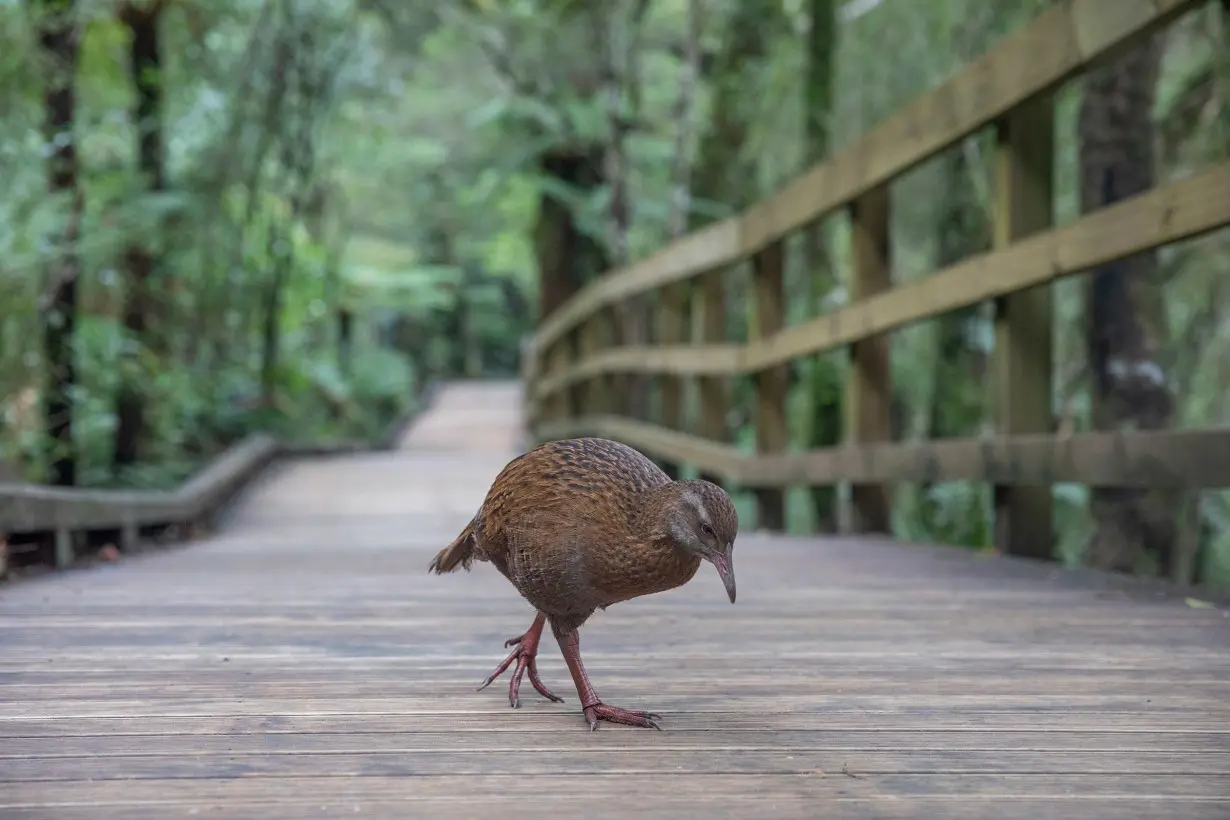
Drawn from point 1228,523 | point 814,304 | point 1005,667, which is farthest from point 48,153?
point 1228,523

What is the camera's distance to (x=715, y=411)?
7.38 metres

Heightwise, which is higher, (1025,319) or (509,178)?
(509,178)

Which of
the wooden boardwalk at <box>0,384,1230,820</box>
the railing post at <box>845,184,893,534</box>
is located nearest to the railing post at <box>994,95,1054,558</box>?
the wooden boardwalk at <box>0,384,1230,820</box>

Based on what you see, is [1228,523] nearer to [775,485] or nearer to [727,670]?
[775,485]

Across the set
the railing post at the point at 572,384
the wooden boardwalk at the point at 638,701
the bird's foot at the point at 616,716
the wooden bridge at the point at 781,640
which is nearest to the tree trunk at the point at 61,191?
the wooden bridge at the point at 781,640

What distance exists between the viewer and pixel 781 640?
330cm

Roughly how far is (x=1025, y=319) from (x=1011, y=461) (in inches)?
19.5

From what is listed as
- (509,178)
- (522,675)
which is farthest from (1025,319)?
(509,178)

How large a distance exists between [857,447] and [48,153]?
14.7 ft

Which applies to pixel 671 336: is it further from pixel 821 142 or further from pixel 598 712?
pixel 598 712

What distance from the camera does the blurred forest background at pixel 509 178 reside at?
6582 mm

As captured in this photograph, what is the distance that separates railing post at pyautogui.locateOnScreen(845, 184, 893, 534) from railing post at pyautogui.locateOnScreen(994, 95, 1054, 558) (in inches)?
36.8

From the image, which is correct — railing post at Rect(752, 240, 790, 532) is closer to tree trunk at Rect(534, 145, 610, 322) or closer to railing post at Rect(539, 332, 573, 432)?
railing post at Rect(539, 332, 573, 432)

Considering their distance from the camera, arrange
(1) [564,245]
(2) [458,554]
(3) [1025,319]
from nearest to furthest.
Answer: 1. (2) [458,554]
2. (3) [1025,319]
3. (1) [564,245]
